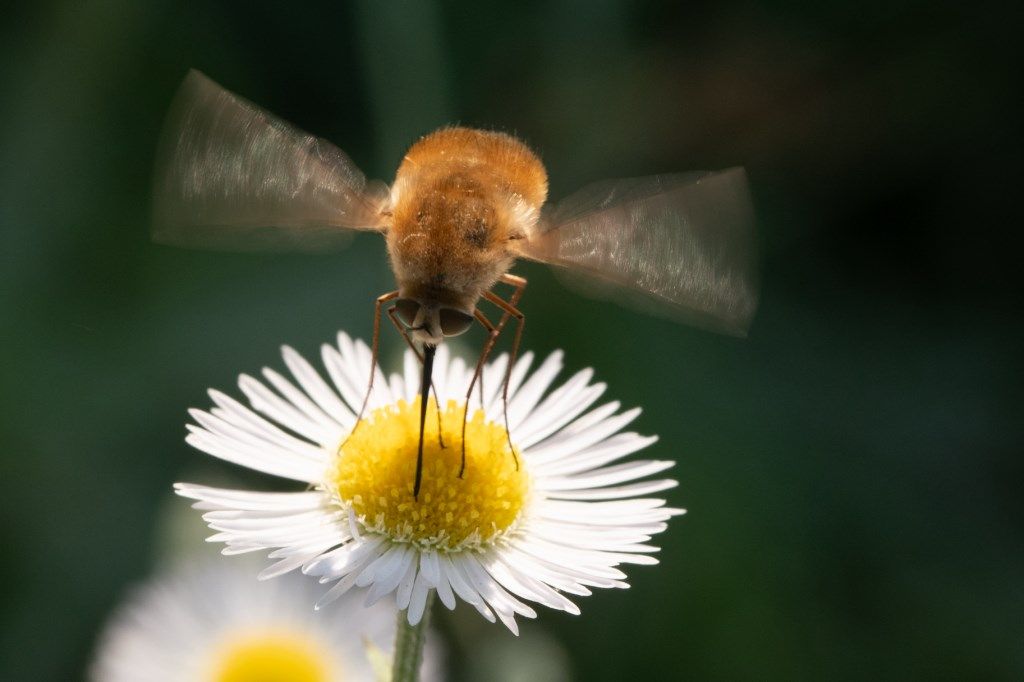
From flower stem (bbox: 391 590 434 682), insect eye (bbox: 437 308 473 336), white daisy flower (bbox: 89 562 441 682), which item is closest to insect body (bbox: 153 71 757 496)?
insect eye (bbox: 437 308 473 336)

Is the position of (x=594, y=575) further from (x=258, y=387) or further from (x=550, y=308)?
(x=550, y=308)

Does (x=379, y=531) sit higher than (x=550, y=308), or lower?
lower

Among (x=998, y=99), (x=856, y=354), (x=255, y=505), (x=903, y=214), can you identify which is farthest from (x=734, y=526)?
(x=255, y=505)

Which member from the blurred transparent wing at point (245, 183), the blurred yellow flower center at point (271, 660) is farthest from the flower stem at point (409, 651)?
the blurred yellow flower center at point (271, 660)

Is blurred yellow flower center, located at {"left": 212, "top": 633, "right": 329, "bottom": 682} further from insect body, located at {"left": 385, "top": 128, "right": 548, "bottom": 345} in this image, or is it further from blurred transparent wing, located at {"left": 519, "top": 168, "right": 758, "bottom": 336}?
blurred transparent wing, located at {"left": 519, "top": 168, "right": 758, "bottom": 336}

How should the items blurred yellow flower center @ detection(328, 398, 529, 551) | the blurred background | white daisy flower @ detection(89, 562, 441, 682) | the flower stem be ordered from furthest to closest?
the blurred background
white daisy flower @ detection(89, 562, 441, 682)
blurred yellow flower center @ detection(328, 398, 529, 551)
the flower stem

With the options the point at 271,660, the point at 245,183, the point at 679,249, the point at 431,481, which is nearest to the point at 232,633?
the point at 271,660
